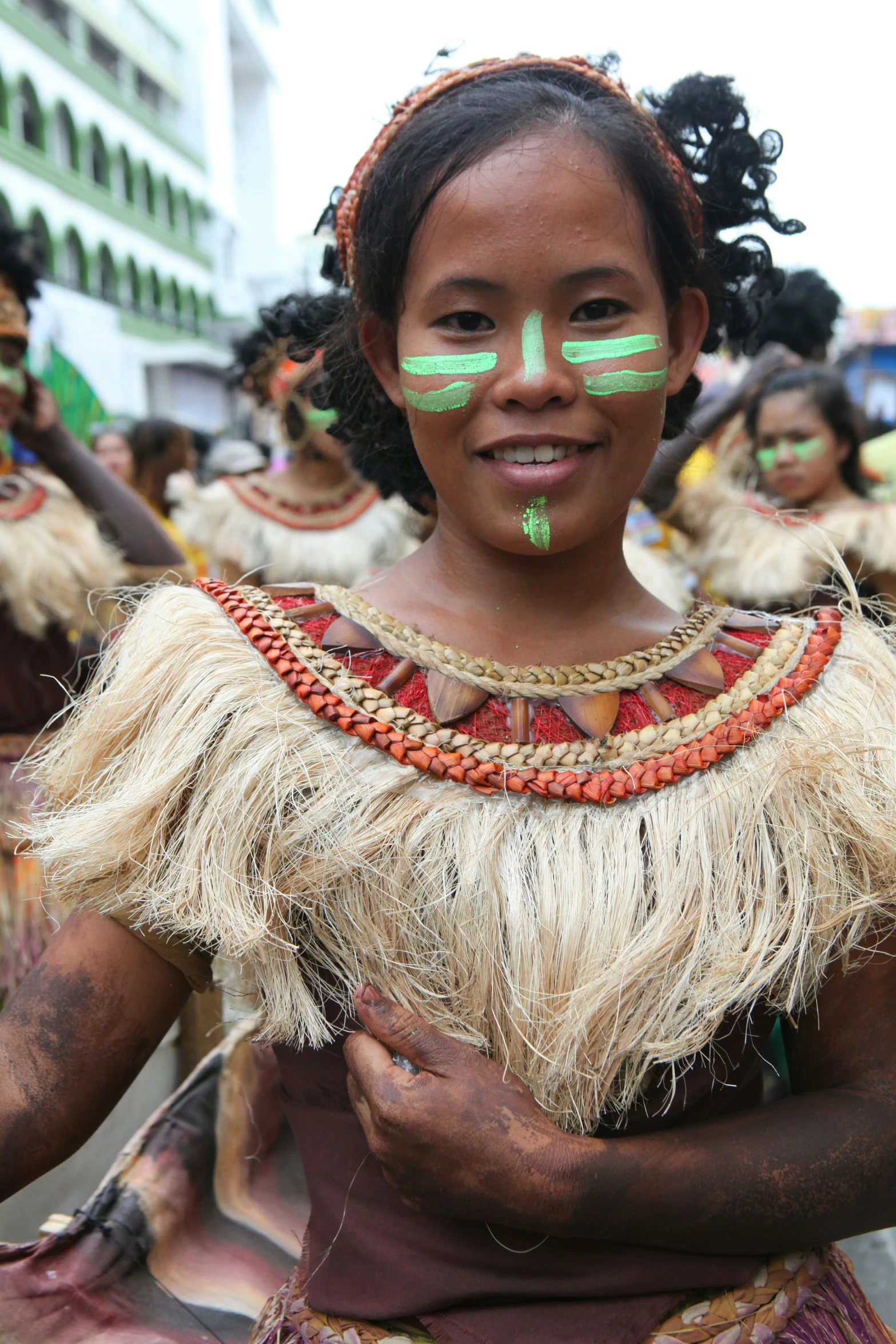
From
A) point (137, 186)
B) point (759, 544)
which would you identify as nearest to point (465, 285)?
point (759, 544)

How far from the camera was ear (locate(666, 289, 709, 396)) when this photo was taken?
1.41m

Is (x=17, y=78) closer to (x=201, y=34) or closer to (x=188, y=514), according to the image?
(x=201, y=34)

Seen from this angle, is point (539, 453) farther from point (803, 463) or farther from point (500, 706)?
point (803, 463)

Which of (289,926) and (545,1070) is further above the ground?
(289,926)

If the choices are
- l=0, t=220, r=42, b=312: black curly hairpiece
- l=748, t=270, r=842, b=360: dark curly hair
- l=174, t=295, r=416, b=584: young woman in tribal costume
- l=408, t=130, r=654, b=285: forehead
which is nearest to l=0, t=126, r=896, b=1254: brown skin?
l=408, t=130, r=654, b=285: forehead

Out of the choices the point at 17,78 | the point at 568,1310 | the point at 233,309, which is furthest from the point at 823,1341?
the point at 233,309

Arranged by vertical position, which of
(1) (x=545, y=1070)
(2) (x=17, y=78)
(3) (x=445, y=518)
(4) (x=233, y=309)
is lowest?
(1) (x=545, y=1070)

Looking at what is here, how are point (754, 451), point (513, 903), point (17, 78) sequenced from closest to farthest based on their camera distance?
1. point (513, 903)
2. point (754, 451)
3. point (17, 78)

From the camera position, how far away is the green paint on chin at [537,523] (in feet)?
4.08

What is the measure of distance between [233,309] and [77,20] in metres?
12.2

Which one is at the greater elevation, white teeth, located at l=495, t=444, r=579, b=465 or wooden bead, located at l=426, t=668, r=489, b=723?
white teeth, located at l=495, t=444, r=579, b=465

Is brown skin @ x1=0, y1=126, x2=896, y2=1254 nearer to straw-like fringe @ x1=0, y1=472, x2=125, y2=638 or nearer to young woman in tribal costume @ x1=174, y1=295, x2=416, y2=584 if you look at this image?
straw-like fringe @ x1=0, y1=472, x2=125, y2=638

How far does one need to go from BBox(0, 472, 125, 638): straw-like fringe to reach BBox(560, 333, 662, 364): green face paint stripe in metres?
2.44

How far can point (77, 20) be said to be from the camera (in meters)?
26.0
